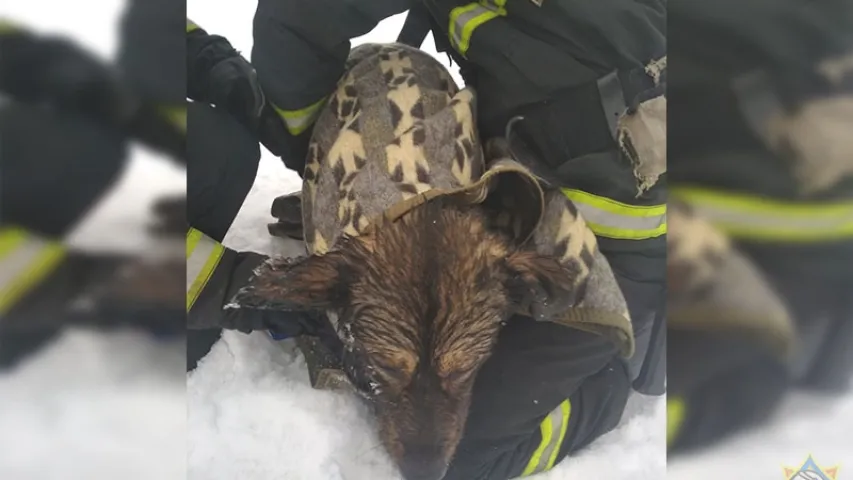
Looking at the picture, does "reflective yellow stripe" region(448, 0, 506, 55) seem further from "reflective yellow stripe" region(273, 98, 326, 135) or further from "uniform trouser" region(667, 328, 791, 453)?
"uniform trouser" region(667, 328, 791, 453)

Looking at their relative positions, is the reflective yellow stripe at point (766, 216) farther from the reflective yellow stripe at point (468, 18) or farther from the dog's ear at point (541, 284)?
the reflective yellow stripe at point (468, 18)

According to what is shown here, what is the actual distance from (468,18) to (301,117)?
0.18 meters

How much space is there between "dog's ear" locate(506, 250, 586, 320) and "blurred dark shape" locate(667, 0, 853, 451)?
0.10m

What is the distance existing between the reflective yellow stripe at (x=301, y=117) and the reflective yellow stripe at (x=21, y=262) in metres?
0.25

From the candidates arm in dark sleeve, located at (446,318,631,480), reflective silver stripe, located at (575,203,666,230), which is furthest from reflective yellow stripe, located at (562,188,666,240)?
arm in dark sleeve, located at (446,318,631,480)

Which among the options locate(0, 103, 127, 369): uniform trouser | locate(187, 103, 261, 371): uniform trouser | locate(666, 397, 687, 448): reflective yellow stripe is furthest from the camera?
locate(666, 397, 687, 448): reflective yellow stripe

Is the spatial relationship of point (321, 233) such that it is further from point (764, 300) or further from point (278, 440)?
point (764, 300)

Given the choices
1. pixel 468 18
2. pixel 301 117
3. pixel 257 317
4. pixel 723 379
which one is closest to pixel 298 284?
pixel 257 317

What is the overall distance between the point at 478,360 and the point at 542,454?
5.2 inches

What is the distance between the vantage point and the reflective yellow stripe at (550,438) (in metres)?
0.64

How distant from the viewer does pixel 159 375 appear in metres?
0.45

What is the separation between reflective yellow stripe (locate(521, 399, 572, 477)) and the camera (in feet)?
2.09

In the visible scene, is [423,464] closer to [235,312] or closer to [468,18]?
[235,312]

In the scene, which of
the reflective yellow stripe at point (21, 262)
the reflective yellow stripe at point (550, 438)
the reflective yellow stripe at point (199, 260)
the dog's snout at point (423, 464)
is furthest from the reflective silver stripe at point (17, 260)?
the reflective yellow stripe at point (550, 438)
